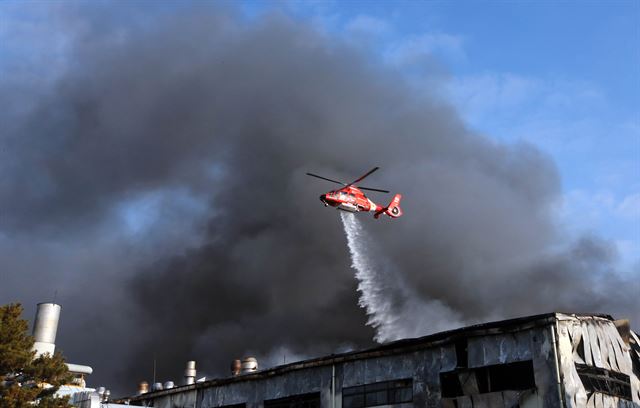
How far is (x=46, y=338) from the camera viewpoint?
54.4m

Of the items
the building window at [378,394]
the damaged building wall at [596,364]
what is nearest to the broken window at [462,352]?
the building window at [378,394]

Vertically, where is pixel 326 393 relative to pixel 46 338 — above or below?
below

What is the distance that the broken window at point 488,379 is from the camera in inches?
1283

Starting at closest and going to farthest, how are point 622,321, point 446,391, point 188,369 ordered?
point 446,391 → point 622,321 → point 188,369

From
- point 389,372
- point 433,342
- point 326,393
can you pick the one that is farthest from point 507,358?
point 326,393

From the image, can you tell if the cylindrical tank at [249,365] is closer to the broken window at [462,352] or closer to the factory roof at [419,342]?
the factory roof at [419,342]

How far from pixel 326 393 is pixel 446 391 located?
28.5 ft

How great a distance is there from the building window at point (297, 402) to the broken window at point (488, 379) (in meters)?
9.52

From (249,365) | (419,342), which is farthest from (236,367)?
(419,342)

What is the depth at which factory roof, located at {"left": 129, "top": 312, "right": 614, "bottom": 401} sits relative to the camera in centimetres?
3288

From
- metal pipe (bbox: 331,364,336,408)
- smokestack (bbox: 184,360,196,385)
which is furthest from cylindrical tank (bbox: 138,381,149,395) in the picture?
metal pipe (bbox: 331,364,336,408)

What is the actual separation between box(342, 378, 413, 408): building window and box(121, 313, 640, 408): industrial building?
0.06m

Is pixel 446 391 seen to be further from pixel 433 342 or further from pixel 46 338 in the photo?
pixel 46 338

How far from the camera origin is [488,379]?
3378cm
